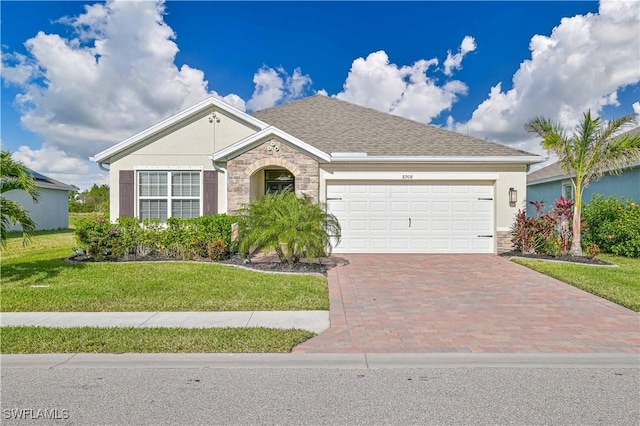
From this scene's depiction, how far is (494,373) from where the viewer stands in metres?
4.00

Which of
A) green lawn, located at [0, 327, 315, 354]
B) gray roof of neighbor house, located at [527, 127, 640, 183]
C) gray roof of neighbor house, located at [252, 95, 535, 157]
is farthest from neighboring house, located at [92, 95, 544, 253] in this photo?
gray roof of neighbor house, located at [527, 127, 640, 183]

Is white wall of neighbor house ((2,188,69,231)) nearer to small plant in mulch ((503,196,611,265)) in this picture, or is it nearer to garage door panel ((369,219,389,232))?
garage door panel ((369,219,389,232))

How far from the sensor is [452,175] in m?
12.8

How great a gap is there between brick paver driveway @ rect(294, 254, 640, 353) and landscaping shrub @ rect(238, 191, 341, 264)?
1.00 metres

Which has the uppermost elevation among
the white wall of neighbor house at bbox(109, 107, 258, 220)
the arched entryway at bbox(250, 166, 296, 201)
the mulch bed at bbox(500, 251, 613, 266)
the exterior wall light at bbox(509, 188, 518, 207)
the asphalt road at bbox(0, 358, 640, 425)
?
the white wall of neighbor house at bbox(109, 107, 258, 220)

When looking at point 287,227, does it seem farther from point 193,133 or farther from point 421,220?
point 193,133

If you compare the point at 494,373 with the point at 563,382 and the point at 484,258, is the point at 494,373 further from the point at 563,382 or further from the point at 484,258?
the point at 484,258

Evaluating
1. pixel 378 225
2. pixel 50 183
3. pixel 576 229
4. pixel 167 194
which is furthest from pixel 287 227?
pixel 50 183

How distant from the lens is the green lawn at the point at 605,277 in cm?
716

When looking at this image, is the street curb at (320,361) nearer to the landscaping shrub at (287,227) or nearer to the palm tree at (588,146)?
the landscaping shrub at (287,227)

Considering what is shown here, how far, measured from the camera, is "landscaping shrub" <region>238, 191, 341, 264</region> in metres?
9.35

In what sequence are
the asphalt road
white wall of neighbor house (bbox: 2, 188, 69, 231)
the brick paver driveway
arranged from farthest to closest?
white wall of neighbor house (bbox: 2, 188, 69, 231) → the brick paver driveway → the asphalt road

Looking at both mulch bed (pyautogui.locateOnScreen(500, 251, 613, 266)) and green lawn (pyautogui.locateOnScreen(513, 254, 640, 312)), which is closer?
green lawn (pyautogui.locateOnScreen(513, 254, 640, 312))

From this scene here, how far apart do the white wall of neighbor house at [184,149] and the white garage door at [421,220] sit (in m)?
4.11
